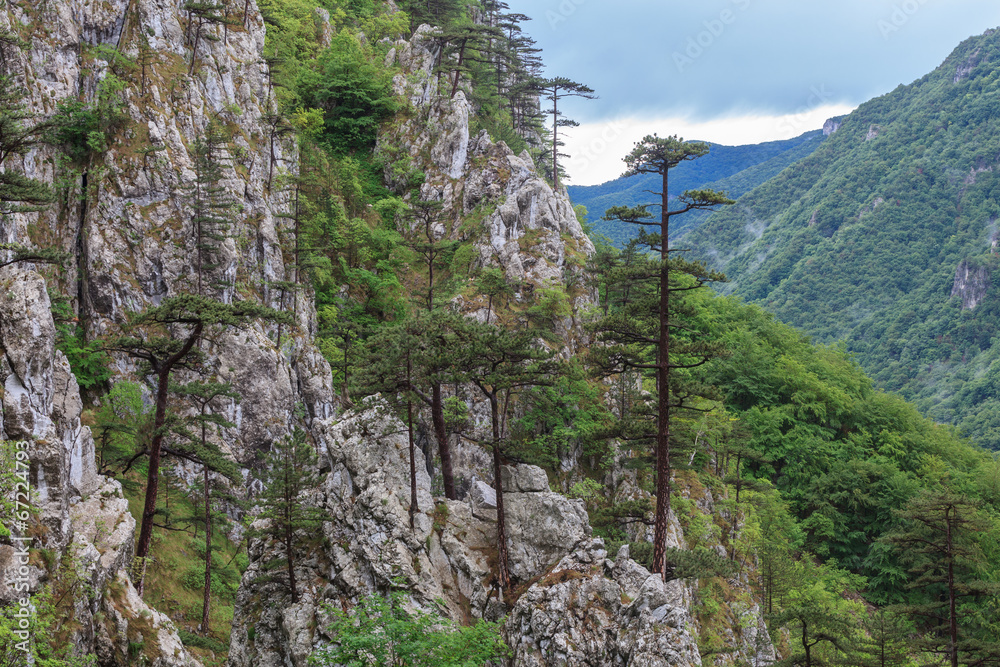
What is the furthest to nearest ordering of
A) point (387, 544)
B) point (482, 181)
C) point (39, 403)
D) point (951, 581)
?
1. point (482, 181)
2. point (387, 544)
3. point (951, 581)
4. point (39, 403)

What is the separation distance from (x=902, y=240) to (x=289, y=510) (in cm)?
12996

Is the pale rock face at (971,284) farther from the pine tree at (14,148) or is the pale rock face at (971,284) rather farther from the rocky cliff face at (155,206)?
Answer: the pine tree at (14,148)

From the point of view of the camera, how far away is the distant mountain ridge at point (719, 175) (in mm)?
150875

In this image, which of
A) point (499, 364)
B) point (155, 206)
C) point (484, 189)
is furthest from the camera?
point (484, 189)

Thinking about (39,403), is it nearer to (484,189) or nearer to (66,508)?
(66,508)

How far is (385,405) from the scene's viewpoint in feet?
60.3

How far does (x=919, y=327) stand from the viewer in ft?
310

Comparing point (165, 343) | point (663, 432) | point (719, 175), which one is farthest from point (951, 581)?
point (719, 175)

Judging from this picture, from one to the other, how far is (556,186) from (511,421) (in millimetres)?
25130

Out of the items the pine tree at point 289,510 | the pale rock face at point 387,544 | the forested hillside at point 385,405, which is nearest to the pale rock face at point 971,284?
the forested hillside at point 385,405

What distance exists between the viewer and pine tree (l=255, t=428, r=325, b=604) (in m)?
15.8

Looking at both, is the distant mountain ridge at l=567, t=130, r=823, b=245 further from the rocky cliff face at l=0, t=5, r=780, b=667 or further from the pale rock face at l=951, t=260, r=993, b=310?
the rocky cliff face at l=0, t=5, r=780, b=667

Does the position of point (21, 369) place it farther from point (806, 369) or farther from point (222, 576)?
point (806, 369)

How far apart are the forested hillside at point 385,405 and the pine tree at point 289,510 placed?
0.48 ft
